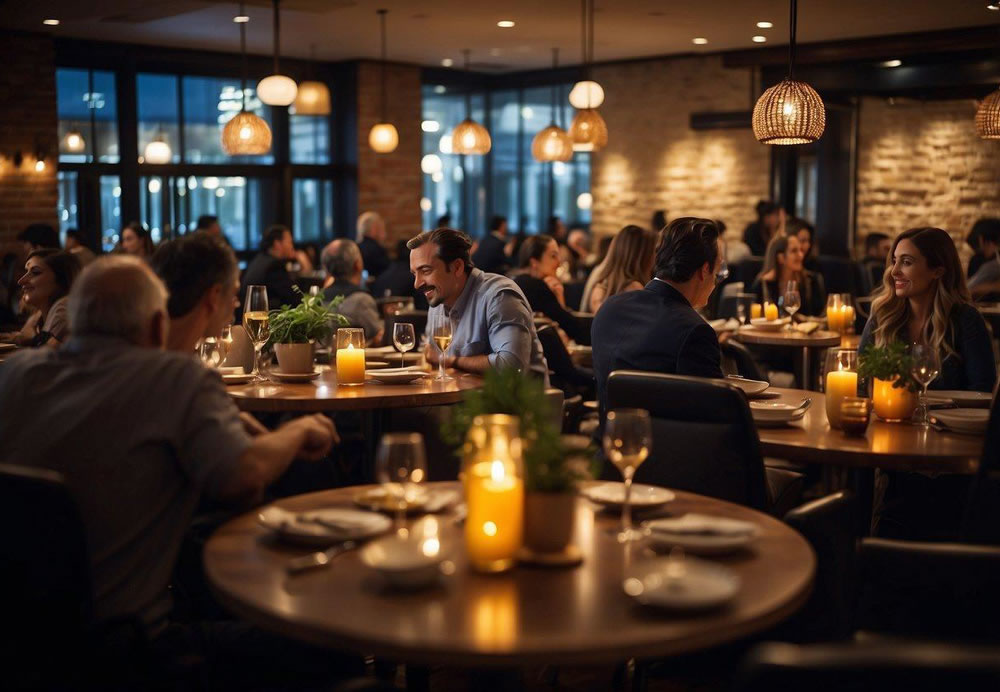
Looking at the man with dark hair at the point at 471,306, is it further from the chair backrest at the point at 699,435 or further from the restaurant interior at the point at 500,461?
the chair backrest at the point at 699,435

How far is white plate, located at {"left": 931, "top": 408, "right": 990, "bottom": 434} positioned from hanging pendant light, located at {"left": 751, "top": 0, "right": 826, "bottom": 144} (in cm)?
300

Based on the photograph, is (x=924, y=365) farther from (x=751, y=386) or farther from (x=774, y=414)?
(x=751, y=386)

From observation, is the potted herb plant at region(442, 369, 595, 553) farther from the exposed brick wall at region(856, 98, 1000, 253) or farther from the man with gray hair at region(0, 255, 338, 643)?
the exposed brick wall at region(856, 98, 1000, 253)

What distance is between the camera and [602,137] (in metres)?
8.84

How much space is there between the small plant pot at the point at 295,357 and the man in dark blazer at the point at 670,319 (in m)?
1.08

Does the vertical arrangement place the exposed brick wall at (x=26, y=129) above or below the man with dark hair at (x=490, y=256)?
above

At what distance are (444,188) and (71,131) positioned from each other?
17.4 feet

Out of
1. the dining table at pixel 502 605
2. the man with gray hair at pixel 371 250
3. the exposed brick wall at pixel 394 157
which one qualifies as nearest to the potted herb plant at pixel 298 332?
the dining table at pixel 502 605

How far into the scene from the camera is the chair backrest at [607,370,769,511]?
2.88 m

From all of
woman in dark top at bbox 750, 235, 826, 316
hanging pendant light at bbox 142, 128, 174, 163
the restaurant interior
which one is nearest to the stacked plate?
the restaurant interior

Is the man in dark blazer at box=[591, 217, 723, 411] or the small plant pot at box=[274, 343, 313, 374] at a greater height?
the man in dark blazer at box=[591, 217, 723, 411]

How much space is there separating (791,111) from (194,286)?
13.4ft

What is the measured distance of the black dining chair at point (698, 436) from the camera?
2.88 m

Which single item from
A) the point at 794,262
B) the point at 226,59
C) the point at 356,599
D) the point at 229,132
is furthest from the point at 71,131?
the point at 356,599
